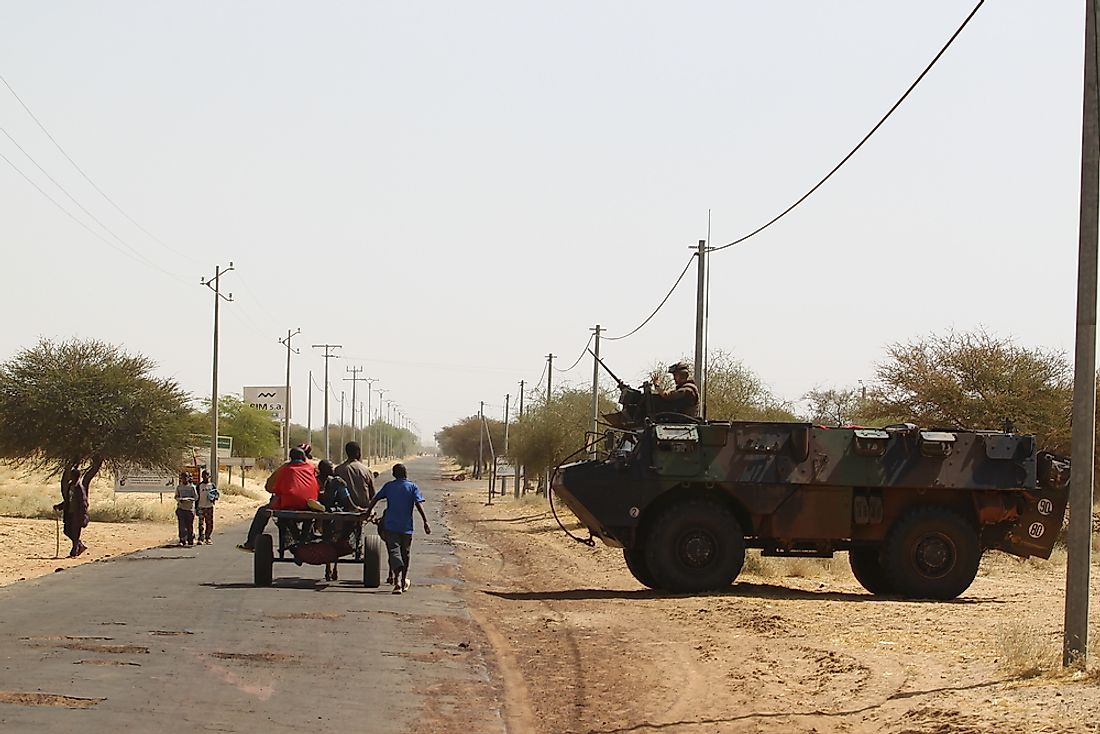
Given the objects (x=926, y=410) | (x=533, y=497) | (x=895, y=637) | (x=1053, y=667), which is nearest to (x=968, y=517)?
(x=895, y=637)

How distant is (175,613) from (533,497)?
52.7m

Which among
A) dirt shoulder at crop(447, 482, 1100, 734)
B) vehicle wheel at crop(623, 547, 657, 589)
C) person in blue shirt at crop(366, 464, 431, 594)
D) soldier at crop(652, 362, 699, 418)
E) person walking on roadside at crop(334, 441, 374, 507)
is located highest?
soldier at crop(652, 362, 699, 418)

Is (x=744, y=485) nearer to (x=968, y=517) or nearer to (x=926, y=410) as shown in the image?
(x=968, y=517)

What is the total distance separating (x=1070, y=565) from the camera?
12.3 meters

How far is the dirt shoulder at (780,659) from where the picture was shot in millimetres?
10719

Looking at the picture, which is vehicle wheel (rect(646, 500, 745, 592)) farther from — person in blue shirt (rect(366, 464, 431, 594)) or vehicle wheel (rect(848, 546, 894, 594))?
person in blue shirt (rect(366, 464, 431, 594))

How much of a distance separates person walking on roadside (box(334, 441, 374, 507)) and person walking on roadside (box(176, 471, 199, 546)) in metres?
10.8

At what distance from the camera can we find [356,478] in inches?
813

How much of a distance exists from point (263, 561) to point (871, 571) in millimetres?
9028

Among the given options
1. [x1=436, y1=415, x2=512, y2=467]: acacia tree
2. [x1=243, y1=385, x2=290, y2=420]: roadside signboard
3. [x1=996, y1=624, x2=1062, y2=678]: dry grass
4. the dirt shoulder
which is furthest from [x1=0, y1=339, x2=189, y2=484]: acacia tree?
[x1=436, y1=415, x2=512, y2=467]: acacia tree

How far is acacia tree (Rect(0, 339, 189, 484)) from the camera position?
44.9 metres

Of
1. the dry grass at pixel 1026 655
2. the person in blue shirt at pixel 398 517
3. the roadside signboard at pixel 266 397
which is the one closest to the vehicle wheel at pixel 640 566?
the person in blue shirt at pixel 398 517

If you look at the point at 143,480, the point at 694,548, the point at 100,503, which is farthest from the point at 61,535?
the point at 694,548

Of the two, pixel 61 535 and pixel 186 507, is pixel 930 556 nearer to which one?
pixel 186 507
